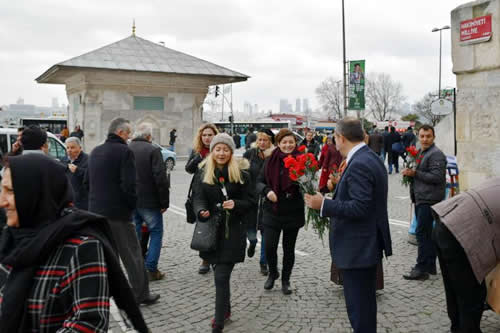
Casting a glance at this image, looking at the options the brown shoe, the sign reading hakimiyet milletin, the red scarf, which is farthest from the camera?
the red scarf

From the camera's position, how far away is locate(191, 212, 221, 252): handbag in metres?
4.29

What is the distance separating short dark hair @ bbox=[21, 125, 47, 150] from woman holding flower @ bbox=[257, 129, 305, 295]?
2764mm

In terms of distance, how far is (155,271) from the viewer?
5922 mm

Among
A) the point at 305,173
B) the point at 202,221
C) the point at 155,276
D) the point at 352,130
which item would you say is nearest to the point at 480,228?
the point at 352,130

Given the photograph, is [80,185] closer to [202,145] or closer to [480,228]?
[202,145]

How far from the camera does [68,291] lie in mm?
1977

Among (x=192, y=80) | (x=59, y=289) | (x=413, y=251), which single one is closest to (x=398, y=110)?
(x=192, y=80)

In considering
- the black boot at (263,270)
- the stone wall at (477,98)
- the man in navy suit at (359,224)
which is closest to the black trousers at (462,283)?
the man in navy suit at (359,224)

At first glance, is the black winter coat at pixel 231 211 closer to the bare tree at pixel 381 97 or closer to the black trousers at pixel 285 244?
the black trousers at pixel 285 244

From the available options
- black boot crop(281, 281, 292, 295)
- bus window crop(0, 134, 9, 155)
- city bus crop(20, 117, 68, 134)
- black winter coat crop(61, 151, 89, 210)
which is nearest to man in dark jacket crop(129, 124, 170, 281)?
black winter coat crop(61, 151, 89, 210)

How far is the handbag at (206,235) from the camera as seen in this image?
429 centimetres

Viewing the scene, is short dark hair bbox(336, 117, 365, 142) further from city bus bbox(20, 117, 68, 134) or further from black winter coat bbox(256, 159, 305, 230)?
city bus bbox(20, 117, 68, 134)

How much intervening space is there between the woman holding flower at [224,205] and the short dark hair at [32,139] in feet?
7.89

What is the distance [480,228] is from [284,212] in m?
2.22
